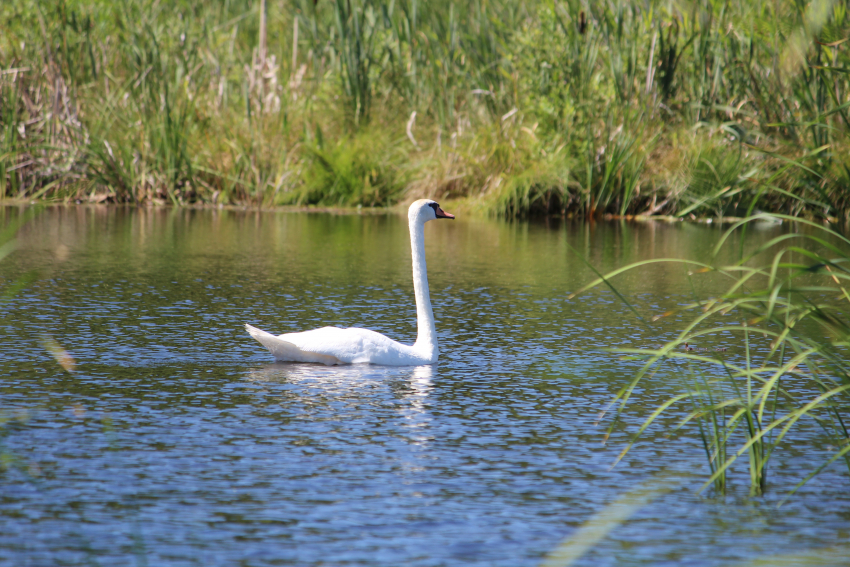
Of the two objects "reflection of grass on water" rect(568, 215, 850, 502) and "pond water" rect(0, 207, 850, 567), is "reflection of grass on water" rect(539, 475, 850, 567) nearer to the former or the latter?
"pond water" rect(0, 207, 850, 567)

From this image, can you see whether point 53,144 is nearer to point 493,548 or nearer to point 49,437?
point 49,437

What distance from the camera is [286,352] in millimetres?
6754

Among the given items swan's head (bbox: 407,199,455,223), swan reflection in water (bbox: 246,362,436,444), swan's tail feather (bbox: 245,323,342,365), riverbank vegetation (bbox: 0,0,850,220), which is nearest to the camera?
swan reflection in water (bbox: 246,362,436,444)

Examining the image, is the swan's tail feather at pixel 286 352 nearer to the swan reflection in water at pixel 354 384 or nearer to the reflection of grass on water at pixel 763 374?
the swan reflection in water at pixel 354 384

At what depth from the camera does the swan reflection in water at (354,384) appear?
5754mm

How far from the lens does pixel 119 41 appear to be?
19719mm

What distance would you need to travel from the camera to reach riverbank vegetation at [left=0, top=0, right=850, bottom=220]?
17.2 metres

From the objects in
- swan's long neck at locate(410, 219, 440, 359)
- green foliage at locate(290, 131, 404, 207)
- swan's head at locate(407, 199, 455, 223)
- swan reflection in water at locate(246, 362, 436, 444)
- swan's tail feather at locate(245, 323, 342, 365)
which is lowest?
swan reflection in water at locate(246, 362, 436, 444)

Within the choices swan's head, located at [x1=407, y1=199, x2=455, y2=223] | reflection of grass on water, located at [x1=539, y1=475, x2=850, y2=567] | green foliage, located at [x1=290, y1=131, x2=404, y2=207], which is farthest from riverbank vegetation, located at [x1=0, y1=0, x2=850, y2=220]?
reflection of grass on water, located at [x1=539, y1=475, x2=850, y2=567]

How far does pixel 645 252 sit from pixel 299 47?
11.7 m

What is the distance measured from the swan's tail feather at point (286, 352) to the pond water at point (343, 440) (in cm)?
7

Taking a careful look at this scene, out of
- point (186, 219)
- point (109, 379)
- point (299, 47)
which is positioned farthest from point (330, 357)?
point (299, 47)

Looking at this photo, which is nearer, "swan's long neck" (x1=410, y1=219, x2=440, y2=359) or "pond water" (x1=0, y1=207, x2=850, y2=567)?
"pond water" (x1=0, y1=207, x2=850, y2=567)

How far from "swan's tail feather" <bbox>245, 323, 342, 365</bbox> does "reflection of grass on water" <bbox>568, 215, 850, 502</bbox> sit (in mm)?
1711
